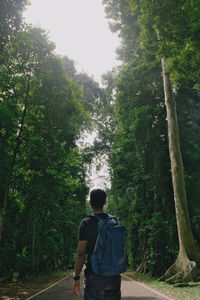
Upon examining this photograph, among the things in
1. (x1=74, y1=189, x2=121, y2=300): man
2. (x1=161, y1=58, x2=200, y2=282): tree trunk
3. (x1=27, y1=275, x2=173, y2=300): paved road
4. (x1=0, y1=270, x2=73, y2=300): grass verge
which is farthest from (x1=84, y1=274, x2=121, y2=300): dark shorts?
(x1=161, y1=58, x2=200, y2=282): tree trunk

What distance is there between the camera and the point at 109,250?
3.02 meters

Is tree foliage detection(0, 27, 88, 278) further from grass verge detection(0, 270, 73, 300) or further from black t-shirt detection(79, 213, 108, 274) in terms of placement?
black t-shirt detection(79, 213, 108, 274)

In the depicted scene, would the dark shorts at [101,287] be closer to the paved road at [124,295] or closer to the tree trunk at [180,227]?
the paved road at [124,295]

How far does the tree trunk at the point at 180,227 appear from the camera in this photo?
11977mm

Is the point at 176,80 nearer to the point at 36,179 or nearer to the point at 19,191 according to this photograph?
the point at 36,179

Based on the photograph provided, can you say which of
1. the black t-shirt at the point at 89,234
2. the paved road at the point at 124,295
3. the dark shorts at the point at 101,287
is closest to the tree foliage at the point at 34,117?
the paved road at the point at 124,295

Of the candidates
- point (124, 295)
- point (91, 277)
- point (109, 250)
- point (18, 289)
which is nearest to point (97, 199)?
point (109, 250)

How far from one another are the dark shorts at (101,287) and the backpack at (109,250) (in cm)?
10

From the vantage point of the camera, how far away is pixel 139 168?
2056 centimetres

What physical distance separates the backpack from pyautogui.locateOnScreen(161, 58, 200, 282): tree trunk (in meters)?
10.0

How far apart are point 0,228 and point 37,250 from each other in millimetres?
13771

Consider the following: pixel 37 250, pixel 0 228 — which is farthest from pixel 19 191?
pixel 37 250

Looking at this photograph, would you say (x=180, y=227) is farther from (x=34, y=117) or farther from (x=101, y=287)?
(x=101, y=287)

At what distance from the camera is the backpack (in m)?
2.97
